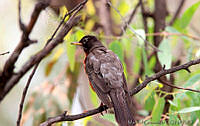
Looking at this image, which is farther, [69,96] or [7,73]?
[69,96]

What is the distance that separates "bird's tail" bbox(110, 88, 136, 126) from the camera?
8.16ft

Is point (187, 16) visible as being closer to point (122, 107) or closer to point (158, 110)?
point (158, 110)

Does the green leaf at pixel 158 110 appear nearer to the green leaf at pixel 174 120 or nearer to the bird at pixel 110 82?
the green leaf at pixel 174 120

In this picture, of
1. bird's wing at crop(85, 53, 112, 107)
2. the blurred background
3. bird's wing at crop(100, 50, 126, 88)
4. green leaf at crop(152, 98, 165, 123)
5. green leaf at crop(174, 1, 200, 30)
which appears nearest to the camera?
bird's wing at crop(85, 53, 112, 107)

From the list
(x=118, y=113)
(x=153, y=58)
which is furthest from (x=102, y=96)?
(x=153, y=58)

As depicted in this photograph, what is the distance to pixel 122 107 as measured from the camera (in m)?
2.59

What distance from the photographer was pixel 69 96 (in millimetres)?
4219

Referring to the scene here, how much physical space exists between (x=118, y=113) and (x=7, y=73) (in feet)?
3.38

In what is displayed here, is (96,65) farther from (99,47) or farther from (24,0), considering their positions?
(24,0)

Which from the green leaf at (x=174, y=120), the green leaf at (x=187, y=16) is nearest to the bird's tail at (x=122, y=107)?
the green leaf at (x=174, y=120)

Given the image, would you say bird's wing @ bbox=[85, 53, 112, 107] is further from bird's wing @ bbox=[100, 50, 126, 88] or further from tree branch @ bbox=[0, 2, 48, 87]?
tree branch @ bbox=[0, 2, 48, 87]

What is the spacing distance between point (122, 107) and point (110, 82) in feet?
1.10

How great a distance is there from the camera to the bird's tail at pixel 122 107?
2488 millimetres

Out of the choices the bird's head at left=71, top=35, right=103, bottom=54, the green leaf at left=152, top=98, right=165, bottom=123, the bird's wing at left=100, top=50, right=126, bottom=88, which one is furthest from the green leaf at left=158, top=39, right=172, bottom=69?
the bird's head at left=71, top=35, right=103, bottom=54
